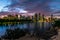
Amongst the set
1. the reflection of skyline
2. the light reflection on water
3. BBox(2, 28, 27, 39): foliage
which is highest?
the reflection of skyline

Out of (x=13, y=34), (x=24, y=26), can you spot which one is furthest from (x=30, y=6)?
(x=13, y=34)

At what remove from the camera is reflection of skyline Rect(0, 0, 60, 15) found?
95.2 inches

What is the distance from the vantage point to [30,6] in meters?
2.46

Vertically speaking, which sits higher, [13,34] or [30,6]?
[30,6]

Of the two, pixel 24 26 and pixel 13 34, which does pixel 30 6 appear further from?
pixel 13 34

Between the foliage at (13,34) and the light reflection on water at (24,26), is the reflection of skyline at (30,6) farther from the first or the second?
the foliage at (13,34)

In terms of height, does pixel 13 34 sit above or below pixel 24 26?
below

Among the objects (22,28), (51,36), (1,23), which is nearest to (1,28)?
(1,23)

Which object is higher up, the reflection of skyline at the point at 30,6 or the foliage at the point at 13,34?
the reflection of skyline at the point at 30,6

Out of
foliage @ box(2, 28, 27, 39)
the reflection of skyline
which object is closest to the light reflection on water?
foliage @ box(2, 28, 27, 39)

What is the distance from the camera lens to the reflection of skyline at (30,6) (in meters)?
2.42

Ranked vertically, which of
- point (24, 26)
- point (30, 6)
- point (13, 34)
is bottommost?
point (13, 34)

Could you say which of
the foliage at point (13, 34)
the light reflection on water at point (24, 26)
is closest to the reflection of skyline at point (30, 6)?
the light reflection on water at point (24, 26)

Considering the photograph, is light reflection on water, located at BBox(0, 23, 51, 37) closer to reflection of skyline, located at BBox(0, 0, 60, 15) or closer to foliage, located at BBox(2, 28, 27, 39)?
foliage, located at BBox(2, 28, 27, 39)
